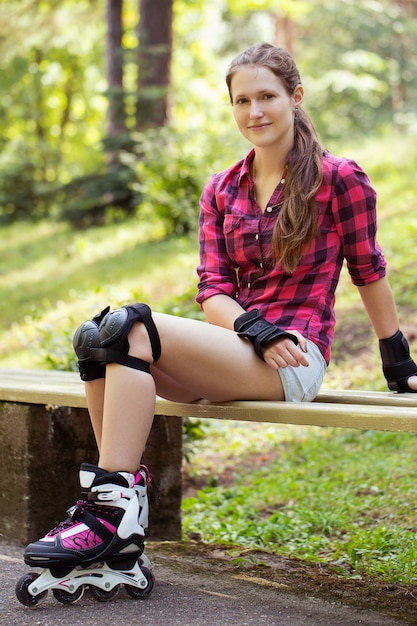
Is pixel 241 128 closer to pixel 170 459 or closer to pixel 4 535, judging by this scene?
pixel 170 459

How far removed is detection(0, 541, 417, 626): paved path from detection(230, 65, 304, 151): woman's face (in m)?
1.52

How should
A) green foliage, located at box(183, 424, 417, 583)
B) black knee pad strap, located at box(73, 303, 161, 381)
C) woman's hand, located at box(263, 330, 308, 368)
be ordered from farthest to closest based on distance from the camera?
green foliage, located at box(183, 424, 417, 583), woman's hand, located at box(263, 330, 308, 368), black knee pad strap, located at box(73, 303, 161, 381)

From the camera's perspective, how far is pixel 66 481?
3537 millimetres

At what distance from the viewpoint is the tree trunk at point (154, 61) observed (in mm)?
12312

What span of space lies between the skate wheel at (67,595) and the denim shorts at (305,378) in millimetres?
875

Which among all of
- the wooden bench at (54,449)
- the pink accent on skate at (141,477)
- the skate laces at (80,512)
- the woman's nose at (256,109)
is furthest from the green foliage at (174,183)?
the skate laces at (80,512)

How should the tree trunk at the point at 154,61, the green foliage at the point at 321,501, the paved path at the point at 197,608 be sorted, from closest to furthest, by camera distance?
the paved path at the point at 197,608 < the green foliage at the point at 321,501 < the tree trunk at the point at 154,61

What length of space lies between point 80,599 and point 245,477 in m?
2.23

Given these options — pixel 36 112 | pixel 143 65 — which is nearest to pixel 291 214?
pixel 143 65

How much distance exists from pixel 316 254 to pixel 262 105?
1.76 ft

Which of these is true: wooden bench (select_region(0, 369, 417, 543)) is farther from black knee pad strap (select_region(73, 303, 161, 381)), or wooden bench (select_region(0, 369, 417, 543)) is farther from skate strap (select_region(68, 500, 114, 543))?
skate strap (select_region(68, 500, 114, 543))

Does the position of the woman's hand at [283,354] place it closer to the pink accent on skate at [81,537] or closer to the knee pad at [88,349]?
the knee pad at [88,349]

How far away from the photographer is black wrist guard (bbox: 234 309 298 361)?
8.85 feet

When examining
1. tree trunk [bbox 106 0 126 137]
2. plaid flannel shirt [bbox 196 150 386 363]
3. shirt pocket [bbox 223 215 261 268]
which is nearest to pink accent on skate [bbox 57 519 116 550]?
plaid flannel shirt [bbox 196 150 386 363]
